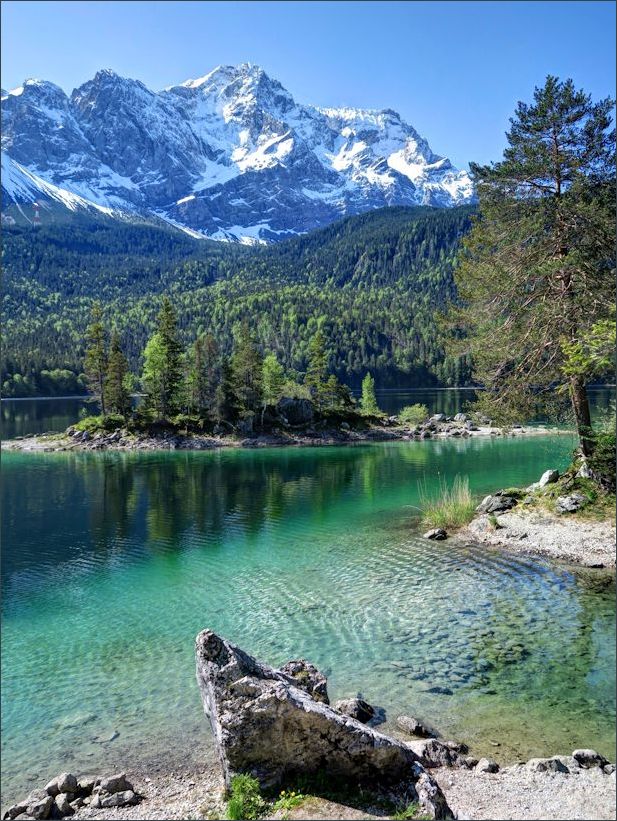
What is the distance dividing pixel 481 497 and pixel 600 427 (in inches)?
419

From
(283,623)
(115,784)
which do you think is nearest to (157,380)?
(283,623)

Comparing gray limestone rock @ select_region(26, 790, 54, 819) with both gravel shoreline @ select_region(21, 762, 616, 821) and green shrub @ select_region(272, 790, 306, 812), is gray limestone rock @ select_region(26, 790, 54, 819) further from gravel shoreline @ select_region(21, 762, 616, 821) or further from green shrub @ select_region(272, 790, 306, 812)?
green shrub @ select_region(272, 790, 306, 812)

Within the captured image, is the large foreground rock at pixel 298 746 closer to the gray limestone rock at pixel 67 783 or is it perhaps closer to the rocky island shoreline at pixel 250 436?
the gray limestone rock at pixel 67 783

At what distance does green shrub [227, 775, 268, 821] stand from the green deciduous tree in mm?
22503

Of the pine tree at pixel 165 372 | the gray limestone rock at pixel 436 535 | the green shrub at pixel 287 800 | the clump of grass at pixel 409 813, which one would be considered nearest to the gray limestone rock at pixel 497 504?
the gray limestone rock at pixel 436 535

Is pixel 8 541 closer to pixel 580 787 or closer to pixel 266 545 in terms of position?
pixel 266 545

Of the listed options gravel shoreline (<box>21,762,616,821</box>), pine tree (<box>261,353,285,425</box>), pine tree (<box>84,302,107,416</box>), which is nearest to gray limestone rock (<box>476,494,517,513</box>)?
gravel shoreline (<box>21,762,616,821</box>)

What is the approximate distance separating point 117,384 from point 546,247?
67.2 meters

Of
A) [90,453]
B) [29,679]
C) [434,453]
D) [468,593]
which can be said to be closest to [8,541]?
[29,679]

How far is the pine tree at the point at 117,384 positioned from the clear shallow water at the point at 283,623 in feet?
145

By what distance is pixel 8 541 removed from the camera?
33.5m

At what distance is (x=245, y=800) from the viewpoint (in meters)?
9.94

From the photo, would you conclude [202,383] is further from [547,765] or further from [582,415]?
[547,765]

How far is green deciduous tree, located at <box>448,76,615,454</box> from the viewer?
90.6 ft
